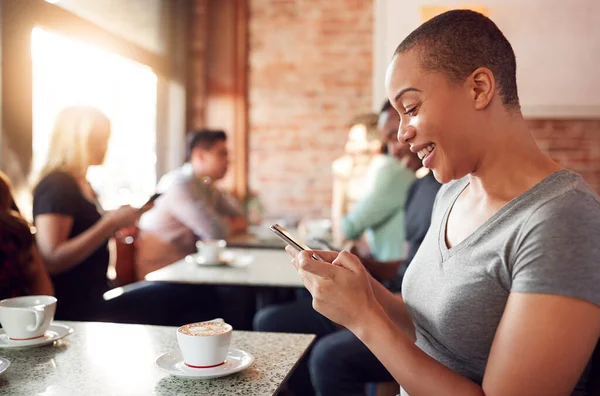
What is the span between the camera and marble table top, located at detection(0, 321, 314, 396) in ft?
3.04

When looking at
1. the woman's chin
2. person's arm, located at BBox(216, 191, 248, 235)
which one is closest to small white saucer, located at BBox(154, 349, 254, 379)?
the woman's chin

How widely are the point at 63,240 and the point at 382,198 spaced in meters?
1.34

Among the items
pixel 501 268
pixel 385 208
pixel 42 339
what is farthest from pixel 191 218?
pixel 501 268

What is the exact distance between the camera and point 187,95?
418cm

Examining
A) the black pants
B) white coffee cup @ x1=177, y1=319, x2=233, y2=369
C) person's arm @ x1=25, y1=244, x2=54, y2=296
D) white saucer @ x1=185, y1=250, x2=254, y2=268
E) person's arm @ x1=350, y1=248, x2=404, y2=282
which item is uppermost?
white coffee cup @ x1=177, y1=319, x2=233, y2=369

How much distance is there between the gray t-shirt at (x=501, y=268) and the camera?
0.79 meters

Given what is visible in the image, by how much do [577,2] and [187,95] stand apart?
2658 millimetres

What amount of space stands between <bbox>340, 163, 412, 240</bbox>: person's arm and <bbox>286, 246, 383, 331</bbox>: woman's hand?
172 centimetres

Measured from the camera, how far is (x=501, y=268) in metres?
0.88

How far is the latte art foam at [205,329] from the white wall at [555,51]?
10.7 feet

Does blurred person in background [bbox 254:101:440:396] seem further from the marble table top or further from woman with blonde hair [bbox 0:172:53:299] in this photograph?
woman with blonde hair [bbox 0:172:53:299]

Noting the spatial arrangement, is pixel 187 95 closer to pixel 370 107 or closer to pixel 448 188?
pixel 370 107

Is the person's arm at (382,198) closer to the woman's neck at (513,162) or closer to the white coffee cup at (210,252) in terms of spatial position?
the white coffee cup at (210,252)

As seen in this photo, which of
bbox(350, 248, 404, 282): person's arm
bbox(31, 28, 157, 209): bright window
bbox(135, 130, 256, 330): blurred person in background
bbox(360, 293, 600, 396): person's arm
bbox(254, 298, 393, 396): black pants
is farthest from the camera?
bbox(135, 130, 256, 330): blurred person in background
